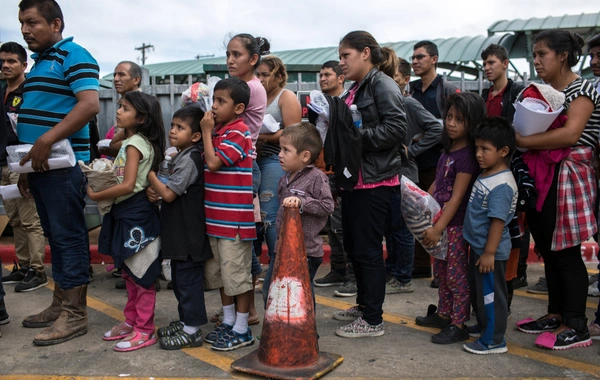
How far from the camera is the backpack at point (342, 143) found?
12.8 feet

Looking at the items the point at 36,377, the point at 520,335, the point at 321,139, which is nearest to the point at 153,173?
the point at 321,139

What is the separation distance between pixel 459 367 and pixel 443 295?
820 mm

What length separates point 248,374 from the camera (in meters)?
3.55

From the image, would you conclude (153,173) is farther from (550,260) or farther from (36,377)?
(550,260)

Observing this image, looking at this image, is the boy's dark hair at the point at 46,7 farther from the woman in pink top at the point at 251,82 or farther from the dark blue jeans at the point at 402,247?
the dark blue jeans at the point at 402,247

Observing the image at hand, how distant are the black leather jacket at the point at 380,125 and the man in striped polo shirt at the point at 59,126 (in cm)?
191

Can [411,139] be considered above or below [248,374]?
above

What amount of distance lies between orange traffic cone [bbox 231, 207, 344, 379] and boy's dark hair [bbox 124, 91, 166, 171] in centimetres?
109

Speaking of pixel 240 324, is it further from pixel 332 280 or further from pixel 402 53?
pixel 402 53

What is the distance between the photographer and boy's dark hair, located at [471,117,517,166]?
384cm

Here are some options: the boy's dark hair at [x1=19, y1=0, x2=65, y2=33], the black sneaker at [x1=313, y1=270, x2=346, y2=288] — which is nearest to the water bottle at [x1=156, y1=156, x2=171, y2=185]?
the boy's dark hair at [x1=19, y1=0, x2=65, y2=33]

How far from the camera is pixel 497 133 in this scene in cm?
384

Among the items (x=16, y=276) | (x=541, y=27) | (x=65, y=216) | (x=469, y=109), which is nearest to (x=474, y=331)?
(x=469, y=109)

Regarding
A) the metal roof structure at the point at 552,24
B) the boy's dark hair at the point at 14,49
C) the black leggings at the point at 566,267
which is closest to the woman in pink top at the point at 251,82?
the black leggings at the point at 566,267
